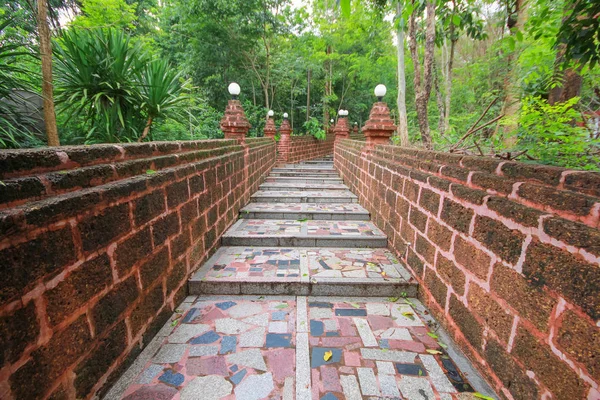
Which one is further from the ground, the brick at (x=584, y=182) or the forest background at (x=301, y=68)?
the forest background at (x=301, y=68)

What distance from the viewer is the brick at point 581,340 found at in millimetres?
1073

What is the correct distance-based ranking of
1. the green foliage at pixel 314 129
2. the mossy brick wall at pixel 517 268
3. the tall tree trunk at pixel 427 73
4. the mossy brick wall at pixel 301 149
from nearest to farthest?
the mossy brick wall at pixel 517 268, the tall tree trunk at pixel 427 73, the mossy brick wall at pixel 301 149, the green foliage at pixel 314 129

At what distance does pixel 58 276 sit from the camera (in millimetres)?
1266

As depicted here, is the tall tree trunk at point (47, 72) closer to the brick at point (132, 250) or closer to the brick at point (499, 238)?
the brick at point (132, 250)

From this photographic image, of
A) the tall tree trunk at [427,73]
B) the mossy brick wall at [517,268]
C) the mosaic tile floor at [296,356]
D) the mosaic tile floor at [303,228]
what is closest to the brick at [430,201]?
the mossy brick wall at [517,268]

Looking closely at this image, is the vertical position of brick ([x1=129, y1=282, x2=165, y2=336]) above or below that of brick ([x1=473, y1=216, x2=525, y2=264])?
below

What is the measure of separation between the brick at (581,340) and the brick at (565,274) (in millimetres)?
63

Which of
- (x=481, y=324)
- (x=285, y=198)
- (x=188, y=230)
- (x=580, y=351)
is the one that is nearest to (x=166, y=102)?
(x=188, y=230)

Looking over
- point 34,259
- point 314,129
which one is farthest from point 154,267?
point 314,129

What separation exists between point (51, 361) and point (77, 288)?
320mm

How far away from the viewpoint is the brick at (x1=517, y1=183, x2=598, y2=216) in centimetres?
115

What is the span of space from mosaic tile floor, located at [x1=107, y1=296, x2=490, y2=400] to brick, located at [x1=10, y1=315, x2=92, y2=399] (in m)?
0.46

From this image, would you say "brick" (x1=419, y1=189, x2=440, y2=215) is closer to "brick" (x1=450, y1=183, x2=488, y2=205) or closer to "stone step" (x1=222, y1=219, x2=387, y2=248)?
"brick" (x1=450, y1=183, x2=488, y2=205)

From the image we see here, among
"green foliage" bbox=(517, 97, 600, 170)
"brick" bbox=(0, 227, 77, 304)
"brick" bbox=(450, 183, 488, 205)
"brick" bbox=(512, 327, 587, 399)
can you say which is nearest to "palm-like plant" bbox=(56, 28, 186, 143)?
"brick" bbox=(0, 227, 77, 304)
